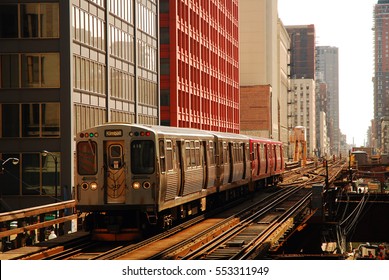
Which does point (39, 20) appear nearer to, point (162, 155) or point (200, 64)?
point (162, 155)

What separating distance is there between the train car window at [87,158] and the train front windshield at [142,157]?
48.5 inches

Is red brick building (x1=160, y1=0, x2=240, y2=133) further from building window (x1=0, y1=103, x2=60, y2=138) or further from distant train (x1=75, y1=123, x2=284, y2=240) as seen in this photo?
distant train (x1=75, y1=123, x2=284, y2=240)

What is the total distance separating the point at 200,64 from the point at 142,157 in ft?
235

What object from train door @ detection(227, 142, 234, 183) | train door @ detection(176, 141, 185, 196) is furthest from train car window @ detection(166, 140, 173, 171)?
train door @ detection(227, 142, 234, 183)

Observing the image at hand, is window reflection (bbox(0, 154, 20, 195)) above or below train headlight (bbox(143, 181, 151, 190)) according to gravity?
below

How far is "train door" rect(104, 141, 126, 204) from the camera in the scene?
985 inches

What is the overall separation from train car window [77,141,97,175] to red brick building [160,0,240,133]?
57260mm

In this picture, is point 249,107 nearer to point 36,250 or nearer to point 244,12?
point 244,12

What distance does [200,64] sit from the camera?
95.8 metres

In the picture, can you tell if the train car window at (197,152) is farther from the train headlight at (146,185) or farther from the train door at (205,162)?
the train headlight at (146,185)

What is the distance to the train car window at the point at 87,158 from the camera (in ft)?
82.4

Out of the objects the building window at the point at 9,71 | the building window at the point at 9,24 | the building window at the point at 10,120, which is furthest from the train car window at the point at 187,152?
the building window at the point at 9,24

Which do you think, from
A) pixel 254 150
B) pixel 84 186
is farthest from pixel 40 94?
pixel 84 186
